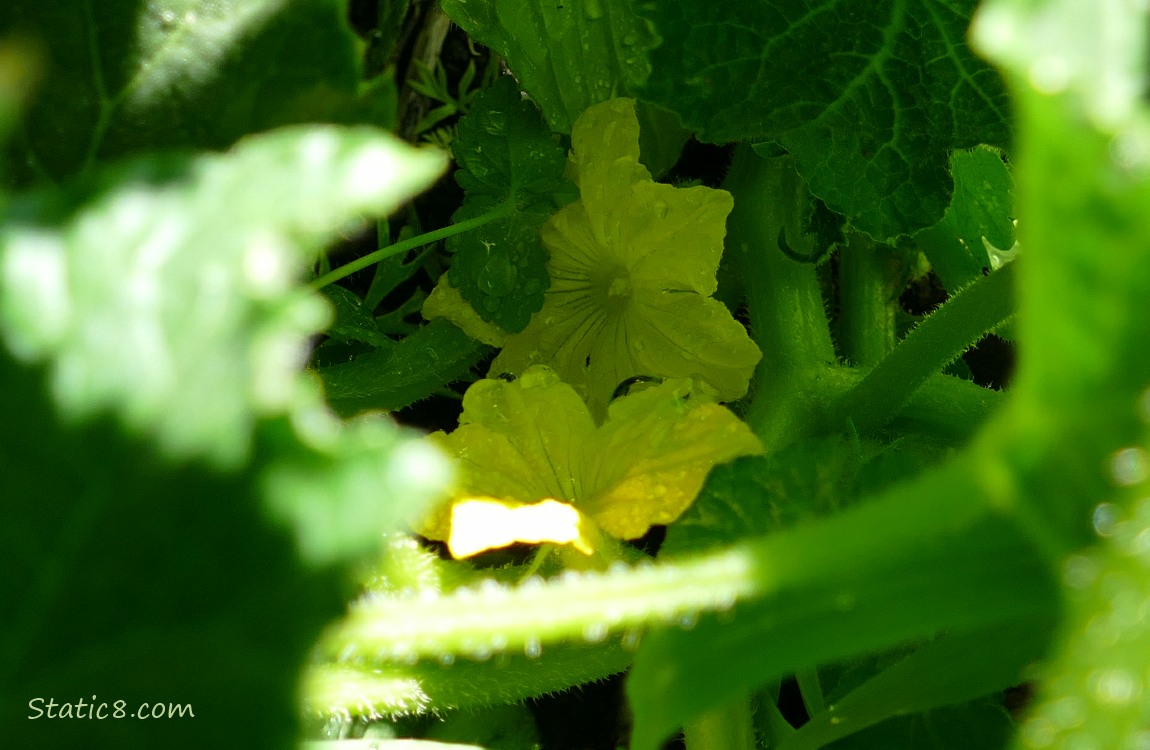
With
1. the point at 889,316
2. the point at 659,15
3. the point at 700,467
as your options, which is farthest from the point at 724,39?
the point at 889,316

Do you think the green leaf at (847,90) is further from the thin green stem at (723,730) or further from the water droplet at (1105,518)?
the water droplet at (1105,518)

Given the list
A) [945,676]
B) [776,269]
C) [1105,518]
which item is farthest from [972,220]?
[1105,518]

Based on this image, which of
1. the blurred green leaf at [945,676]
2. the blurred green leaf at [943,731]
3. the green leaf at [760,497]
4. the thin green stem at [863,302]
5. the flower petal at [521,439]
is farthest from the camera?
the thin green stem at [863,302]

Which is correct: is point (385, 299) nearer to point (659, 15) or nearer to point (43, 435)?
point (659, 15)

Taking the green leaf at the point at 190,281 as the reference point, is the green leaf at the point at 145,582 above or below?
below

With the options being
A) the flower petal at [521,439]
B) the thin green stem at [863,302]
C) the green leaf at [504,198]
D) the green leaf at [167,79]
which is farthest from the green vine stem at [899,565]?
the thin green stem at [863,302]
